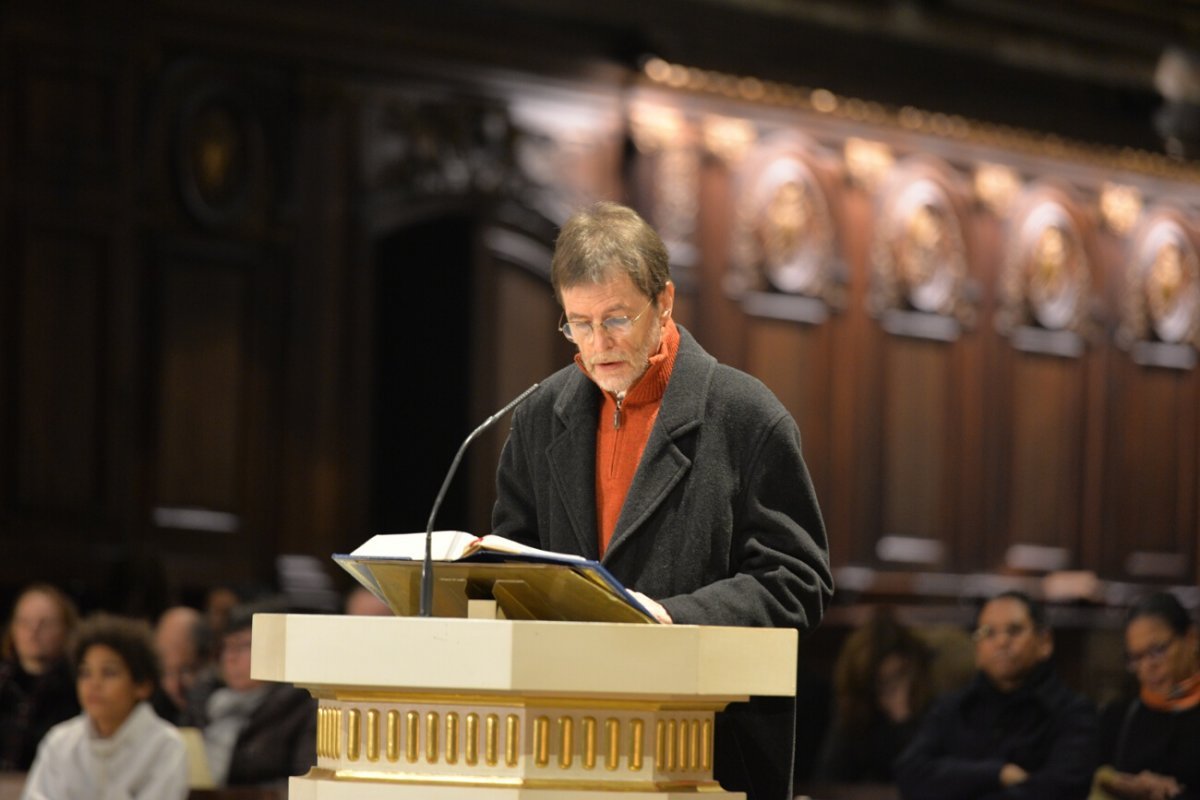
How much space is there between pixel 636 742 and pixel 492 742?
19cm

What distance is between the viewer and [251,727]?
7703 mm

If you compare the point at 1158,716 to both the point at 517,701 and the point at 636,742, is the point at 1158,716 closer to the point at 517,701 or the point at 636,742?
the point at 636,742

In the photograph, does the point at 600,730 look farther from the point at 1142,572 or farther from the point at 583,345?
the point at 1142,572

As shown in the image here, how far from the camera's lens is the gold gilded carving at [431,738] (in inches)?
112

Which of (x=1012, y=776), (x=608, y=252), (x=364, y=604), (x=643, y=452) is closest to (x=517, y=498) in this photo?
(x=643, y=452)

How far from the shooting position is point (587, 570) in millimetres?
2844

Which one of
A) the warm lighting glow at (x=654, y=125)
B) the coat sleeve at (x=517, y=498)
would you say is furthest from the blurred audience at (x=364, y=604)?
the coat sleeve at (x=517, y=498)

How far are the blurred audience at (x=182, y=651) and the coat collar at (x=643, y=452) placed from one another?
514 cm

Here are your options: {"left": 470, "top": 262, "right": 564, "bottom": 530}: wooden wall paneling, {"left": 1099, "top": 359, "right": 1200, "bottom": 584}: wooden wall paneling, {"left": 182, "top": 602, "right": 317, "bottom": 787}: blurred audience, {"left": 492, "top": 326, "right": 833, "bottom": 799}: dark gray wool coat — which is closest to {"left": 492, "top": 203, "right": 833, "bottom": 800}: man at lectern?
{"left": 492, "top": 326, "right": 833, "bottom": 799}: dark gray wool coat

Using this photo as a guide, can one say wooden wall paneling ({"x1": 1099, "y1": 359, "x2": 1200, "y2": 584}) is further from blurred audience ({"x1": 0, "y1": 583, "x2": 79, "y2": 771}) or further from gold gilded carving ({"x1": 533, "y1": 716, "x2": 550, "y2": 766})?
gold gilded carving ({"x1": 533, "y1": 716, "x2": 550, "y2": 766})

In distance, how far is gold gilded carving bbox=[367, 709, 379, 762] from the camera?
287 centimetres

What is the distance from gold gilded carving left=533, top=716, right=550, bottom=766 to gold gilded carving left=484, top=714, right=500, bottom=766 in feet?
0.16

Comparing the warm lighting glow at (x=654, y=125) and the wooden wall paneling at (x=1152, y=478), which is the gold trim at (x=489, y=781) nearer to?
the warm lighting glow at (x=654, y=125)

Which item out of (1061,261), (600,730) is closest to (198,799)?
(600,730)
